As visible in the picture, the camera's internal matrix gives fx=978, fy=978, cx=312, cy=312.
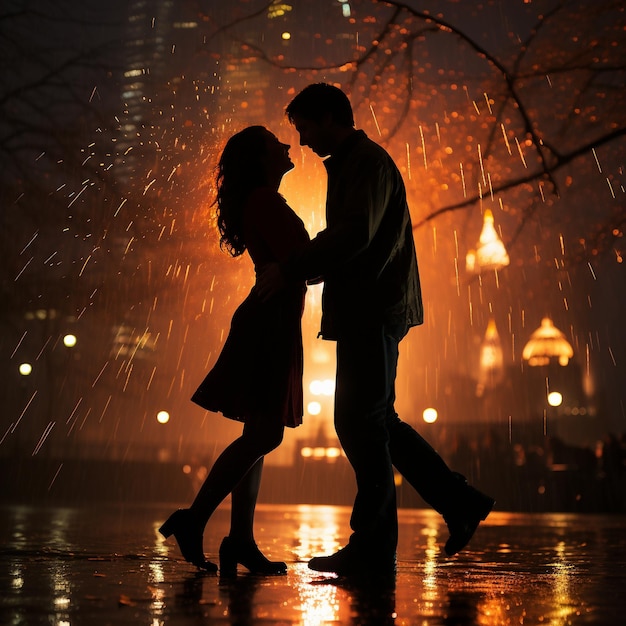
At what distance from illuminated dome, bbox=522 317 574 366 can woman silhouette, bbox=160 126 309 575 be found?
10520 cm

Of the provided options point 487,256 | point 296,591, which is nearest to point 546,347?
point 487,256

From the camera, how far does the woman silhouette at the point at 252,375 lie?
138 inches

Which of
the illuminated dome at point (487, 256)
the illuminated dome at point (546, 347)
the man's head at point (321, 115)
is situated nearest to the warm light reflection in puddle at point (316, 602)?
the man's head at point (321, 115)

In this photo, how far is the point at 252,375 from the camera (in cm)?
357

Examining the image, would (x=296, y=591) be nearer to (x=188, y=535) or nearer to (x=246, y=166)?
(x=188, y=535)

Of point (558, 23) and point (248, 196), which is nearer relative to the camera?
point (248, 196)

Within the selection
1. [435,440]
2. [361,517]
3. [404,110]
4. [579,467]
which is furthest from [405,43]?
[435,440]

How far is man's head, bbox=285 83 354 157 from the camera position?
3697mm

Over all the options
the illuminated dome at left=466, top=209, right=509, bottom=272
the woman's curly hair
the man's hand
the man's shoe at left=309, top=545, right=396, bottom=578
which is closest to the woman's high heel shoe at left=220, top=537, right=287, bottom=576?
the man's shoe at left=309, top=545, right=396, bottom=578

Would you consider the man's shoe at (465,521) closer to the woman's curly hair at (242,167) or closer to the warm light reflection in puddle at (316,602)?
the warm light reflection in puddle at (316,602)

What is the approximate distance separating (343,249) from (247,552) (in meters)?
1.13

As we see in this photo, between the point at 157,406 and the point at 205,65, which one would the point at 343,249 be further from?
the point at 157,406

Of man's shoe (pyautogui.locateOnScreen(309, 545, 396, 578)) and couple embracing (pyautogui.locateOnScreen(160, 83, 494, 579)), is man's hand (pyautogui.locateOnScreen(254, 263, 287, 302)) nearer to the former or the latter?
couple embracing (pyautogui.locateOnScreen(160, 83, 494, 579))

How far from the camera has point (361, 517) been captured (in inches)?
138
